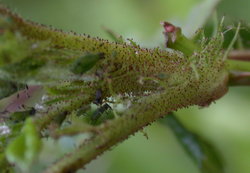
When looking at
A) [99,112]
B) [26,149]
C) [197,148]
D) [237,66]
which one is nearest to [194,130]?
[197,148]

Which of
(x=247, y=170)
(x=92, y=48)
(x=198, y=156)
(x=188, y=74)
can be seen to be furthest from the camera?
(x=247, y=170)

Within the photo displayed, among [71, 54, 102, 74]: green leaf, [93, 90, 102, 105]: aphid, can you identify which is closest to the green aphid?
[71, 54, 102, 74]: green leaf

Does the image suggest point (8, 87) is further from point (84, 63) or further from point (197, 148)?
point (197, 148)

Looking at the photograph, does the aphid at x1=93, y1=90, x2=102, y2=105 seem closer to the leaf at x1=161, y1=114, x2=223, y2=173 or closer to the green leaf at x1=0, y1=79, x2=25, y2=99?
the green leaf at x1=0, y1=79, x2=25, y2=99

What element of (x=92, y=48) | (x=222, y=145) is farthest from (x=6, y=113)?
(x=222, y=145)

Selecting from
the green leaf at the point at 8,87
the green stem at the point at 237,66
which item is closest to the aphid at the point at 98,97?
the green leaf at the point at 8,87

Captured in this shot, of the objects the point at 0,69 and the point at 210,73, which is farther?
the point at 210,73

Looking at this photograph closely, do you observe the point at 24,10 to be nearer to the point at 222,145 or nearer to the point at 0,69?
the point at 222,145
